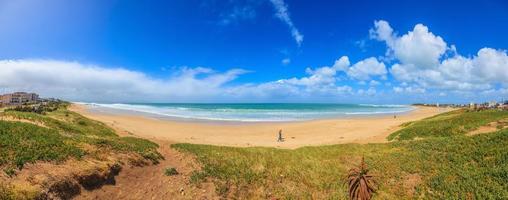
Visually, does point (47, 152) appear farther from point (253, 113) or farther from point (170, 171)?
point (253, 113)

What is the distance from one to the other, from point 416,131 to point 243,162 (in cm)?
1823

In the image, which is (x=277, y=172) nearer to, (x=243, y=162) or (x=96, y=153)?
(x=243, y=162)

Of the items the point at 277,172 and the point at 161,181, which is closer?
the point at 161,181

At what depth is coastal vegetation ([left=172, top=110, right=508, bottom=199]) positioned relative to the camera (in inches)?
486

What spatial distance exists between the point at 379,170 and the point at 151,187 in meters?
11.0

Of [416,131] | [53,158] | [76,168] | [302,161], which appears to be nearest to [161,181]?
[76,168]

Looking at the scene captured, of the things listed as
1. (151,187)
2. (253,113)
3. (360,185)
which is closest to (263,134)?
(151,187)

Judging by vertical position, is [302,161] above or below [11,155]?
below

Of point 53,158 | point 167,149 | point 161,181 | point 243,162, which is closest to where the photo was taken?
point 53,158

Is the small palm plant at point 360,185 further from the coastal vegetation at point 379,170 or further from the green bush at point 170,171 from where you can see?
the green bush at point 170,171

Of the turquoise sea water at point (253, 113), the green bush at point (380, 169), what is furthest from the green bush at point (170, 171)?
the turquoise sea water at point (253, 113)

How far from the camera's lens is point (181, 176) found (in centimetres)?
1383

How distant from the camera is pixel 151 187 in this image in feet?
41.2

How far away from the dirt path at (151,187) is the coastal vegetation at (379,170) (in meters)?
0.57
